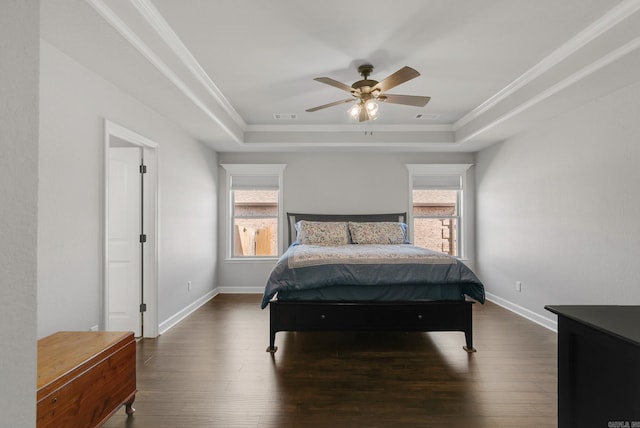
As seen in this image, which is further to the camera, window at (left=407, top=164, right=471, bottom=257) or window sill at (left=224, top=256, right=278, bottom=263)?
window at (left=407, top=164, right=471, bottom=257)

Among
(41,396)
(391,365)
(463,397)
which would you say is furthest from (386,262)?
(41,396)

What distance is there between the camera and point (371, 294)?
305 cm

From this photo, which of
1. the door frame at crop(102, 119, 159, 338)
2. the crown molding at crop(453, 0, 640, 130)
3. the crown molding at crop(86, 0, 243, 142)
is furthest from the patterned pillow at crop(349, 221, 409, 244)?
the door frame at crop(102, 119, 159, 338)

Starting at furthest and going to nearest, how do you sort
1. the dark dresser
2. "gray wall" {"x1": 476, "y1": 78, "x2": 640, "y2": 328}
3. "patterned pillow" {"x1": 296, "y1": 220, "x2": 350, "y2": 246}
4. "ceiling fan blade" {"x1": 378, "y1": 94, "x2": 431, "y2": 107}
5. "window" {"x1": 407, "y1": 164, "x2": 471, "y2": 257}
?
"window" {"x1": 407, "y1": 164, "x2": 471, "y2": 257}
"patterned pillow" {"x1": 296, "y1": 220, "x2": 350, "y2": 246}
"ceiling fan blade" {"x1": 378, "y1": 94, "x2": 431, "y2": 107}
"gray wall" {"x1": 476, "y1": 78, "x2": 640, "y2": 328}
the dark dresser

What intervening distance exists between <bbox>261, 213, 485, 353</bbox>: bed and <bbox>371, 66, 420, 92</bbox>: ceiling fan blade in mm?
1575

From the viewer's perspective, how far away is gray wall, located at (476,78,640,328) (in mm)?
2818

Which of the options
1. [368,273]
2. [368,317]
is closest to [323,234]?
[368,273]

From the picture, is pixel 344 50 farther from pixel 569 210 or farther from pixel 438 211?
pixel 438 211

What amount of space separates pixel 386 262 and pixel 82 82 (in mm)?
2900

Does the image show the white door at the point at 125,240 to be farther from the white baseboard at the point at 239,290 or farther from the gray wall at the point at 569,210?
the gray wall at the point at 569,210

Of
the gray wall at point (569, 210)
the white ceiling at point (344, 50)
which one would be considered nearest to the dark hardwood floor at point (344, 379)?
the gray wall at point (569, 210)

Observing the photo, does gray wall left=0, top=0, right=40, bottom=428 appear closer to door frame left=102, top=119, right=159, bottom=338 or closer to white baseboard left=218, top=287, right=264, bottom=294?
door frame left=102, top=119, right=159, bottom=338

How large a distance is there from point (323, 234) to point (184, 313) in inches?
82.8

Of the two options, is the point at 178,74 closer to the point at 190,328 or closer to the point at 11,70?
the point at 11,70
